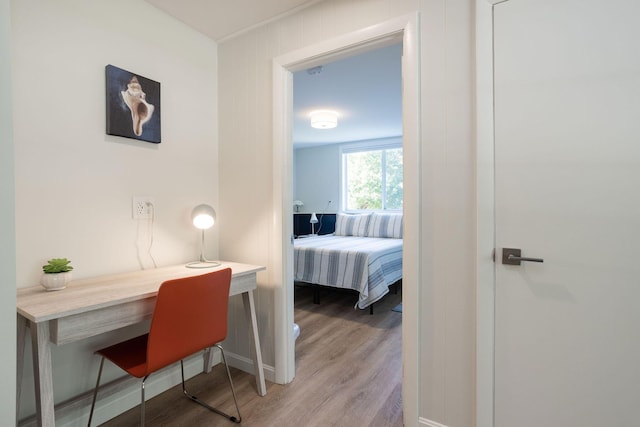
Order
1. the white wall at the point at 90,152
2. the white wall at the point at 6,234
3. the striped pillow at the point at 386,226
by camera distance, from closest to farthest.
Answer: the white wall at the point at 6,234 < the white wall at the point at 90,152 < the striped pillow at the point at 386,226

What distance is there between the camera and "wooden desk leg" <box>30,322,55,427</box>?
1062mm

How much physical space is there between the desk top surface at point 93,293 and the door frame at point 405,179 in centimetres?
35

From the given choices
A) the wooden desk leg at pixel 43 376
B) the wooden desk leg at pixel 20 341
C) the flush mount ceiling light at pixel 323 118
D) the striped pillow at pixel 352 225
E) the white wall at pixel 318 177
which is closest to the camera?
the wooden desk leg at pixel 43 376

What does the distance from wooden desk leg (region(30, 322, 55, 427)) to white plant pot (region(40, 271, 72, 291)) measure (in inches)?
11.2

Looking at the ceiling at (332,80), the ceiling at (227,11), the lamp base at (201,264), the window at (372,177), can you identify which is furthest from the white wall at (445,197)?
the window at (372,177)

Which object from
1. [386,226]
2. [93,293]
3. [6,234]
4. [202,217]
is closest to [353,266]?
[386,226]

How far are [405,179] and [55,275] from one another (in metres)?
1.65

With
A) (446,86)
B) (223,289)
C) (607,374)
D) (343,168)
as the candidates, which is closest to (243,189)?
(223,289)

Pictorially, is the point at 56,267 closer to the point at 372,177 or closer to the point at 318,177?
the point at 372,177

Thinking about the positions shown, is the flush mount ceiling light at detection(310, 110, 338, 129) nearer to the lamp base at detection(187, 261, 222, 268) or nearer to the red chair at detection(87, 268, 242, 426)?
the lamp base at detection(187, 261, 222, 268)

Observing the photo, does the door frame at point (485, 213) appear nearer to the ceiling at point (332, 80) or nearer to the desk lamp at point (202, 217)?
the ceiling at point (332, 80)

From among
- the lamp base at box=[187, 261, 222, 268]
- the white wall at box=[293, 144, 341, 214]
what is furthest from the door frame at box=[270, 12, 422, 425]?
the white wall at box=[293, 144, 341, 214]

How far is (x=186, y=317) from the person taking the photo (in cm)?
137

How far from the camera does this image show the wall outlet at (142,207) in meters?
1.79
